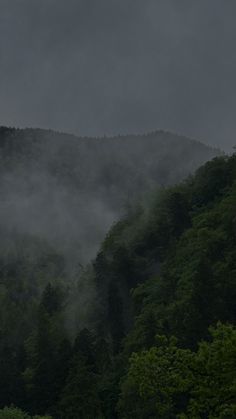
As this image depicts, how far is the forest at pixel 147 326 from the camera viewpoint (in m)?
35.6

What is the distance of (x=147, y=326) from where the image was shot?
78.0m

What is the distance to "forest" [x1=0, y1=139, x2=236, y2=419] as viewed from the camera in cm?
3556

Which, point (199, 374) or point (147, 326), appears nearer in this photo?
point (199, 374)

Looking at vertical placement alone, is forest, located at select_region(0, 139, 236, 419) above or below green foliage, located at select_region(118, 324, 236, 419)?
above

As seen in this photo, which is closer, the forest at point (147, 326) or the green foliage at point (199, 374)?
the green foliage at point (199, 374)

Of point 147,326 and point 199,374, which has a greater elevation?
point 147,326

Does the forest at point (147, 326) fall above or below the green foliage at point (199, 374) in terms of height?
above

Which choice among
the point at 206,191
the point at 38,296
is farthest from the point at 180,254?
the point at 38,296

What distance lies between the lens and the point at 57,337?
101 m

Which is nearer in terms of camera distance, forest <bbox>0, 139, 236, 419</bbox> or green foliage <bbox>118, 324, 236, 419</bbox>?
green foliage <bbox>118, 324, 236, 419</bbox>

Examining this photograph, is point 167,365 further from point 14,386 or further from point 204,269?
point 14,386

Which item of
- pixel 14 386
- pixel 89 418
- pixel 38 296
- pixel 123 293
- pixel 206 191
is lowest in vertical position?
pixel 89 418

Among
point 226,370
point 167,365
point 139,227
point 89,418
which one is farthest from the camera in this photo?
point 139,227

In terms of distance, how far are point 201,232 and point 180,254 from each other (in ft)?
17.6
